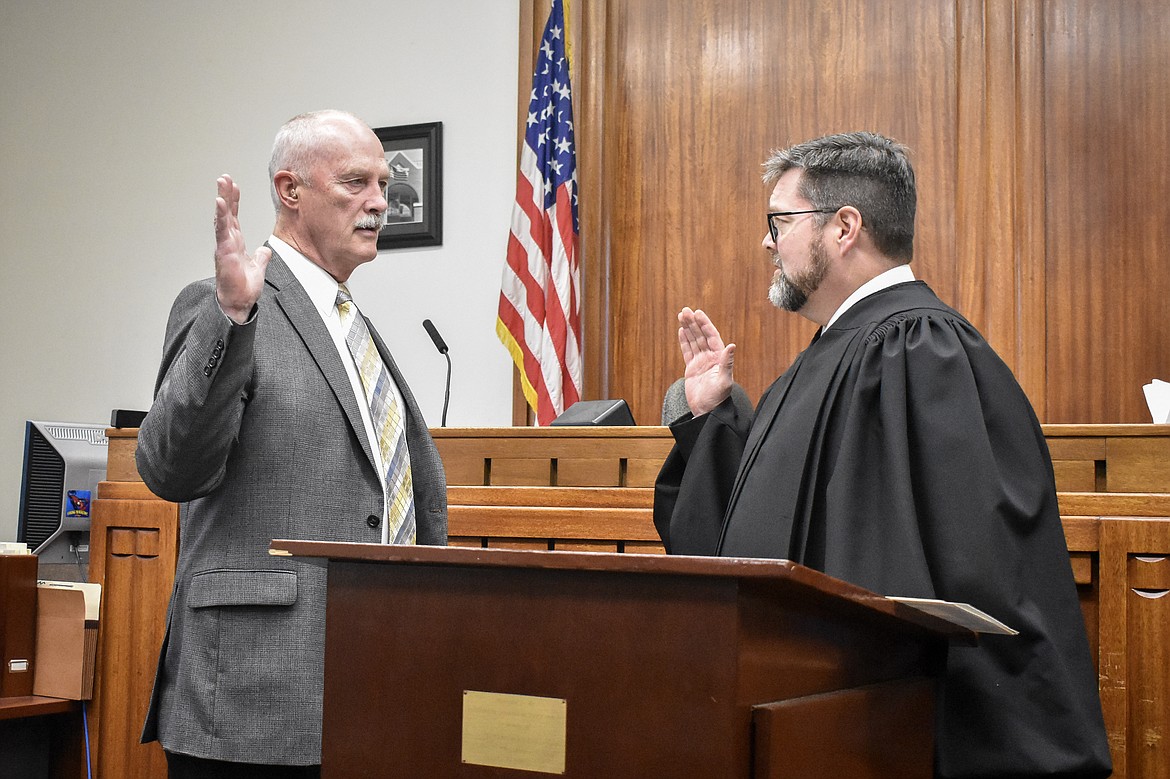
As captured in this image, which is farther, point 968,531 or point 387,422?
point 387,422

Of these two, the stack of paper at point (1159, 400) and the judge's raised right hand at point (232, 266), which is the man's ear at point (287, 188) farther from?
the stack of paper at point (1159, 400)

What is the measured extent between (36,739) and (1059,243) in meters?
3.96

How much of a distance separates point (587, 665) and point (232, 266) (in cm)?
102

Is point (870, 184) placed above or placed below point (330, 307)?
above

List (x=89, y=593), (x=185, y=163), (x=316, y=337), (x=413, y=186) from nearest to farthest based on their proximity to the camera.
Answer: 1. (x=316, y=337)
2. (x=89, y=593)
3. (x=413, y=186)
4. (x=185, y=163)

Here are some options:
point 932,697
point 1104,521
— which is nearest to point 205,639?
point 932,697

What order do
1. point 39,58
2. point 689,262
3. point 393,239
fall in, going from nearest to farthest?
point 689,262 < point 393,239 < point 39,58

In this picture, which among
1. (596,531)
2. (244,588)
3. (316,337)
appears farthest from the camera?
(596,531)

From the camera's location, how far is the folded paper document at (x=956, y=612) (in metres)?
1.30

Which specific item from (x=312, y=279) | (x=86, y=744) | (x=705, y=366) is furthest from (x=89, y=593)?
(x=705, y=366)

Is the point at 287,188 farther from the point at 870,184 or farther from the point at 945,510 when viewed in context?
the point at 945,510

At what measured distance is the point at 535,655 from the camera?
121 cm

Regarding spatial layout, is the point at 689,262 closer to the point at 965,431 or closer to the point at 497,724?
the point at 965,431

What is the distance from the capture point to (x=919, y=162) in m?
4.68
